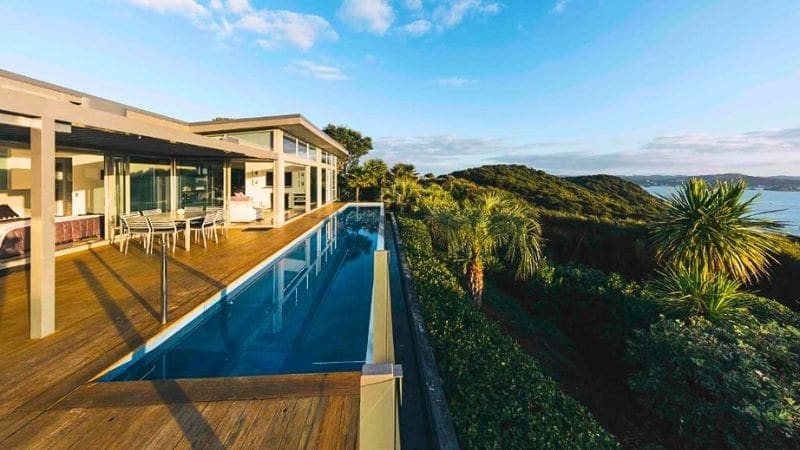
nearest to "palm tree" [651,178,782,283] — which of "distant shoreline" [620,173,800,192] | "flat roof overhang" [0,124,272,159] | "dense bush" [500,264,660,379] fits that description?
"distant shoreline" [620,173,800,192]

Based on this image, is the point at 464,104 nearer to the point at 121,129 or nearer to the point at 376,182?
the point at 376,182

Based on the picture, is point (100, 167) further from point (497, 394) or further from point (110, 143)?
point (497, 394)

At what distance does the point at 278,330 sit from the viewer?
5.11 metres

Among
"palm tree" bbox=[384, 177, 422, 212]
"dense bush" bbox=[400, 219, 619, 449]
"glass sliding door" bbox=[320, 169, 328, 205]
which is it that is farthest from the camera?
"glass sliding door" bbox=[320, 169, 328, 205]

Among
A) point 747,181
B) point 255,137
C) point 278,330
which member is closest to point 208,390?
point 278,330

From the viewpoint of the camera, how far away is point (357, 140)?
1690 inches

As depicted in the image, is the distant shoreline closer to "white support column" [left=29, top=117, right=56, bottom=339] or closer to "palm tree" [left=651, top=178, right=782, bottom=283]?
"palm tree" [left=651, top=178, right=782, bottom=283]

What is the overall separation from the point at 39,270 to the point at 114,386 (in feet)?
5.42

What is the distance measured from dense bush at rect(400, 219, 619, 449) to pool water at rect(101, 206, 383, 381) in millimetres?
1071

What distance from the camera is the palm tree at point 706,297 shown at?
489 cm

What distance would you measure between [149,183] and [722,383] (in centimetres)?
1269

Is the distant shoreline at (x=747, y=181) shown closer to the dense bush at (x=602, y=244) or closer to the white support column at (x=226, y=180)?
the dense bush at (x=602, y=244)

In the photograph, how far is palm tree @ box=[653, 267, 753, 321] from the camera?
4891 millimetres

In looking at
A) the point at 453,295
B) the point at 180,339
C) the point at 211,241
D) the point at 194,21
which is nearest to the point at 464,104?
the point at 194,21
